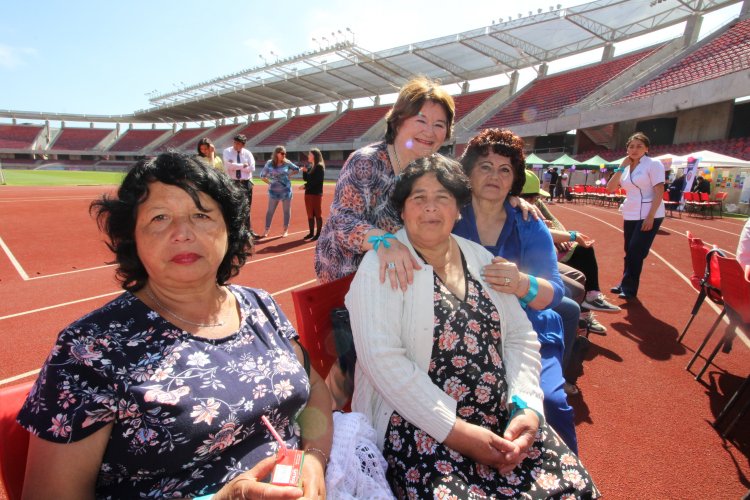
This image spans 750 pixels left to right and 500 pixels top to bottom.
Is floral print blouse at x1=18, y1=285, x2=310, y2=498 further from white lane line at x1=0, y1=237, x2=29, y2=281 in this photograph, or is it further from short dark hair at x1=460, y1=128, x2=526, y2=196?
white lane line at x1=0, y1=237, x2=29, y2=281

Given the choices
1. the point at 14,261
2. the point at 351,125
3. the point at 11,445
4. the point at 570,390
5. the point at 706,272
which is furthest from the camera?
the point at 351,125

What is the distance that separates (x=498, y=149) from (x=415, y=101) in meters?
0.61

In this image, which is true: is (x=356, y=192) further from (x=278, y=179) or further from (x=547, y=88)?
(x=547, y=88)

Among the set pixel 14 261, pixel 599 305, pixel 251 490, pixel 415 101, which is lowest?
pixel 14 261

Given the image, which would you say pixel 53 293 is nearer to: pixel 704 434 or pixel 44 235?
pixel 44 235

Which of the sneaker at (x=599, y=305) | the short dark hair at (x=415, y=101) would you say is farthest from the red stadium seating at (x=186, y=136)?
the short dark hair at (x=415, y=101)

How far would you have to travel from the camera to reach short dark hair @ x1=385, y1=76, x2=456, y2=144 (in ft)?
7.23

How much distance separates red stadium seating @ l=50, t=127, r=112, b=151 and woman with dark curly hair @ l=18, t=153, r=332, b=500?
72785mm

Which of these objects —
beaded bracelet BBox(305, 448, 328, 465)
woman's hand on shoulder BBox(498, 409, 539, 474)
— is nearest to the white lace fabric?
beaded bracelet BBox(305, 448, 328, 465)

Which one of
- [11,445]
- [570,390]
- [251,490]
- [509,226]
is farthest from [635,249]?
[11,445]

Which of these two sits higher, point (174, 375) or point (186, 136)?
point (186, 136)

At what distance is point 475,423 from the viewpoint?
170 centimetres

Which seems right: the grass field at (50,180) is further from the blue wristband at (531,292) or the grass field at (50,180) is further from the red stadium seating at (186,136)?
the red stadium seating at (186,136)

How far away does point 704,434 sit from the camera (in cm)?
276
